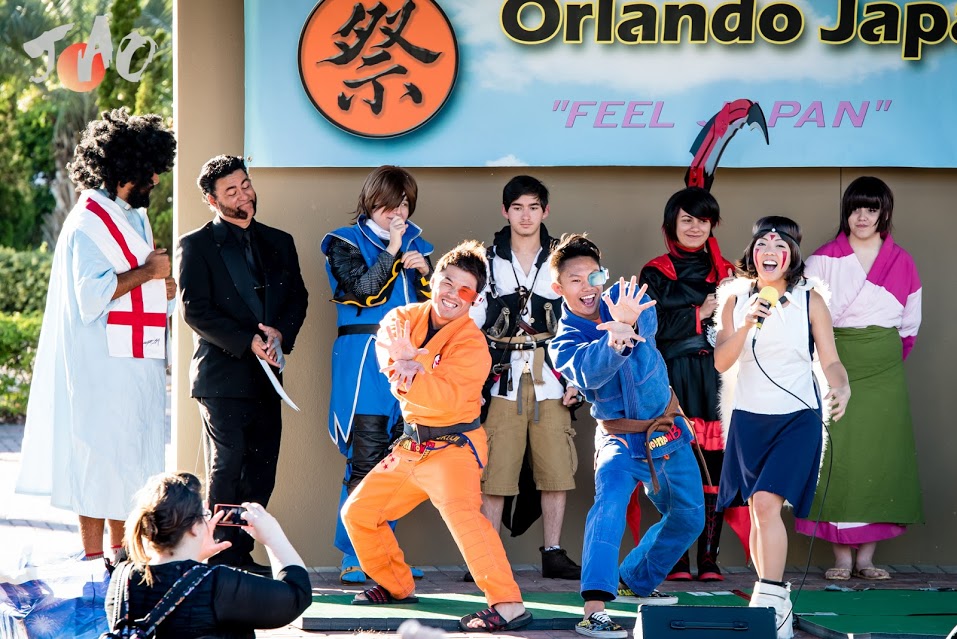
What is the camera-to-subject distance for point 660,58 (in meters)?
7.37

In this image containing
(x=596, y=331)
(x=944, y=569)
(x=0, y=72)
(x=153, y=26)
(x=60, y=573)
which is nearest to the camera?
(x=60, y=573)

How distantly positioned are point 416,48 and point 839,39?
2.32m

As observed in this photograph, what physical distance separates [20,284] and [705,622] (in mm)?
16927

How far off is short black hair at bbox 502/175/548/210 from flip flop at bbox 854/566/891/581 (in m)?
2.58

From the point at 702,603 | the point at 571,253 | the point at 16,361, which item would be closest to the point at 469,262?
the point at 571,253

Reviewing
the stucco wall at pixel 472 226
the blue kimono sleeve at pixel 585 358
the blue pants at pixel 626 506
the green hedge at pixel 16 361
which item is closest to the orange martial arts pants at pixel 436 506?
the blue pants at pixel 626 506

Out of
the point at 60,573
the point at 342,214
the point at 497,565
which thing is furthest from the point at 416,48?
the point at 60,573

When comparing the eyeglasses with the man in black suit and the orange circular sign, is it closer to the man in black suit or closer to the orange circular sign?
the man in black suit

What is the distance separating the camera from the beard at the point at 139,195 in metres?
6.51

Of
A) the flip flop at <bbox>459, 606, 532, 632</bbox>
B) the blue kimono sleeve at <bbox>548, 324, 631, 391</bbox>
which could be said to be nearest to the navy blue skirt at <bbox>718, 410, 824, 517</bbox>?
the blue kimono sleeve at <bbox>548, 324, 631, 391</bbox>

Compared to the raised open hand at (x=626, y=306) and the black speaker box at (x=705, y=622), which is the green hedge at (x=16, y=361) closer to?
the raised open hand at (x=626, y=306)

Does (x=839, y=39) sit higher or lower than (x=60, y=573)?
higher

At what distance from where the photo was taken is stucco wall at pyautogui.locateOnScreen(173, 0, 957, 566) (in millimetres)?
7316

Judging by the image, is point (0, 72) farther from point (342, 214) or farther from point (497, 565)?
point (497, 565)
